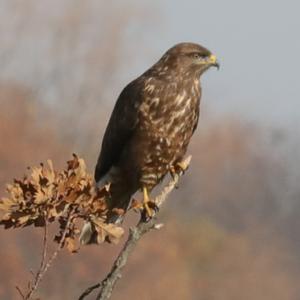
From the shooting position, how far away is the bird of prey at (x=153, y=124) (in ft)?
33.0

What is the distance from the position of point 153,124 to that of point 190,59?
0.83 meters

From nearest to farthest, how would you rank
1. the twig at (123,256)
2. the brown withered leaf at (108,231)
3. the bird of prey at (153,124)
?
the twig at (123,256) < the brown withered leaf at (108,231) < the bird of prey at (153,124)

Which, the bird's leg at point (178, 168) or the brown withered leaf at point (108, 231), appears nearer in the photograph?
the brown withered leaf at point (108, 231)

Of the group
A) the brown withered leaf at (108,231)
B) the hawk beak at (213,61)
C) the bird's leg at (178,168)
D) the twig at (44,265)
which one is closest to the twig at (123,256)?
the brown withered leaf at (108,231)

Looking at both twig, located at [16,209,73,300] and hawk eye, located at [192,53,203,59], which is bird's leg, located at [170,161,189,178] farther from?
twig, located at [16,209,73,300]

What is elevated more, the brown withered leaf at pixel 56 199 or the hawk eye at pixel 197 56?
the hawk eye at pixel 197 56

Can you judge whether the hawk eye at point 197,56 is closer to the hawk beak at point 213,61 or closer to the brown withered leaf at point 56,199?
the hawk beak at point 213,61

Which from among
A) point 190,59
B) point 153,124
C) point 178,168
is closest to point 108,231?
point 178,168

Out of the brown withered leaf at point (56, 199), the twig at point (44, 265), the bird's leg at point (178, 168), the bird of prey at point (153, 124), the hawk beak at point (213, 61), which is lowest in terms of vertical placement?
the twig at point (44, 265)

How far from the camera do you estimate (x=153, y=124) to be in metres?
10.1

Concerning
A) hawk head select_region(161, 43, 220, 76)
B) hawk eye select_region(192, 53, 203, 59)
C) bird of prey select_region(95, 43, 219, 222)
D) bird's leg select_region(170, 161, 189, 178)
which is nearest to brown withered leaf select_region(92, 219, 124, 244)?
bird of prey select_region(95, 43, 219, 222)

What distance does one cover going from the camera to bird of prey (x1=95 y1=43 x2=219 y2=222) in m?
10.1

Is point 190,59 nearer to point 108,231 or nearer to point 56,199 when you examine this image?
point 108,231

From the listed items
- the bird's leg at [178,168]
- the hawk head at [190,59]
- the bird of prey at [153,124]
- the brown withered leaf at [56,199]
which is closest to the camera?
the brown withered leaf at [56,199]
